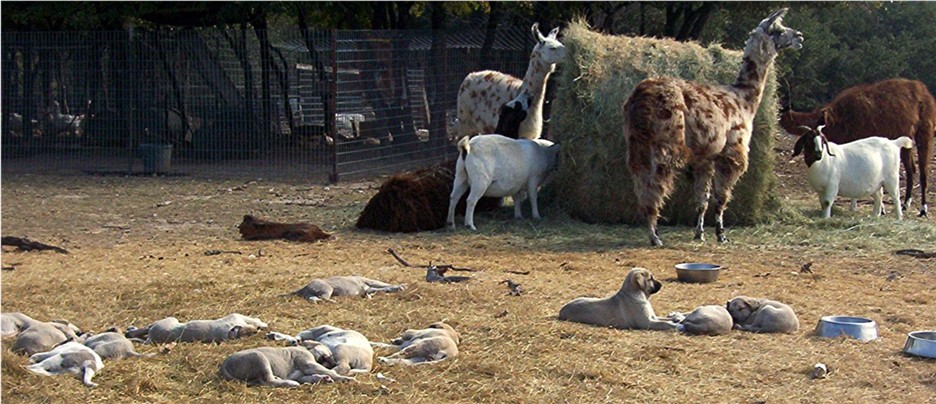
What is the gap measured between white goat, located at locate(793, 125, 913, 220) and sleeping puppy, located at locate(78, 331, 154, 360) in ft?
27.3

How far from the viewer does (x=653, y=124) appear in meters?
10.7

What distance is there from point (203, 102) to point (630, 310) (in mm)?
13458

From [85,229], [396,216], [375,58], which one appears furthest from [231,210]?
[375,58]

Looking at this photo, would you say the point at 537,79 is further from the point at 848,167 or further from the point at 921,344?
the point at 921,344

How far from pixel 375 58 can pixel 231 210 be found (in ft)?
16.5

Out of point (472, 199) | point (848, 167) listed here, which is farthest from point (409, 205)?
point (848, 167)

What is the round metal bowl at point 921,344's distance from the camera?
6.49 m

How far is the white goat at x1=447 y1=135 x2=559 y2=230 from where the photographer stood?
11.8 metres

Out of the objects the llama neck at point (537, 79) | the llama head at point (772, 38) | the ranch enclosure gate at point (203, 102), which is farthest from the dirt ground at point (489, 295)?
the ranch enclosure gate at point (203, 102)

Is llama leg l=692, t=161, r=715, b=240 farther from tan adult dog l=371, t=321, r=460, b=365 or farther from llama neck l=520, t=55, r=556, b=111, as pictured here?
tan adult dog l=371, t=321, r=460, b=365

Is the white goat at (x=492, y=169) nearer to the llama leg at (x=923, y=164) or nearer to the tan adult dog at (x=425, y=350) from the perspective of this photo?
the llama leg at (x=923, y=164)

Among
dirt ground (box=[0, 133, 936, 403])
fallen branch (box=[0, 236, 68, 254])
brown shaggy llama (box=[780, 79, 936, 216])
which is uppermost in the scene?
brown shaggy llama (box=[780, 79, 936, 216])

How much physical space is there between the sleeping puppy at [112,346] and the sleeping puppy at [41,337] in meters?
0.17

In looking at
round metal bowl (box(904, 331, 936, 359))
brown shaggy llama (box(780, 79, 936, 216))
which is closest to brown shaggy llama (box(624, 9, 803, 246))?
brown shaggy llama (box(780, 79, 936, 216))
